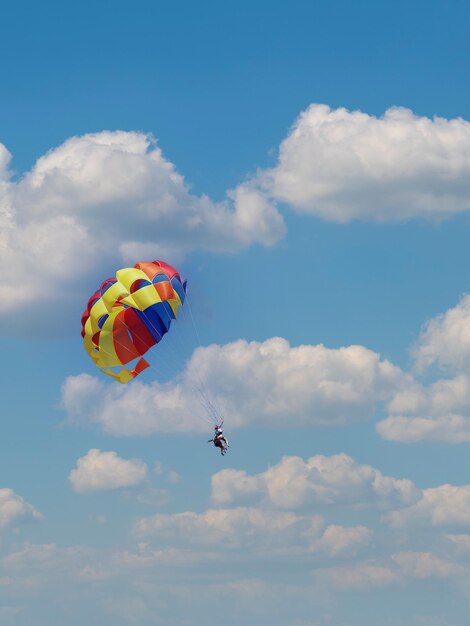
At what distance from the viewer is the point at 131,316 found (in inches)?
3521

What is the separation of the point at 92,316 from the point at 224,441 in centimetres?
1295

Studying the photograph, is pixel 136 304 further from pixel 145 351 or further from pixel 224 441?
pixel 224 441

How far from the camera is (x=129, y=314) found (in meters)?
89.4

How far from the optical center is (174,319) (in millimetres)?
90438

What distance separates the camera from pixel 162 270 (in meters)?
90.4

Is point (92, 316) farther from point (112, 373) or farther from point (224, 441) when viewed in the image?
point (224, 441)

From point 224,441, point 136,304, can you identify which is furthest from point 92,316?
point 224,441

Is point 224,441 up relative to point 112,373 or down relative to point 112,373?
down

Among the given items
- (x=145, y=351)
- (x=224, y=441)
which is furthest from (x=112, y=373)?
Result: (x=224, y=441)

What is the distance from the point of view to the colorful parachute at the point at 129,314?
3492 inches

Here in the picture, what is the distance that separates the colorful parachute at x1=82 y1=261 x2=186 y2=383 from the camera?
88.7 meters

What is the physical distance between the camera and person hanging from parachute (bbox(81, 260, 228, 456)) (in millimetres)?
88625

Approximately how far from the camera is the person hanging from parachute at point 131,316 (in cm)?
8862

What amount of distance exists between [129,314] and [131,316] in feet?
0.68
